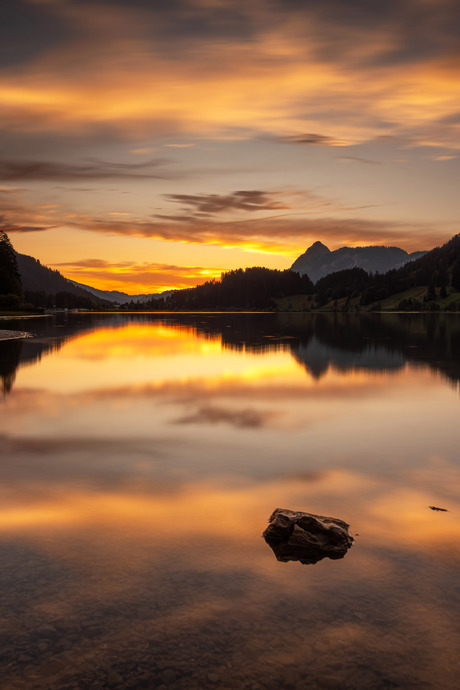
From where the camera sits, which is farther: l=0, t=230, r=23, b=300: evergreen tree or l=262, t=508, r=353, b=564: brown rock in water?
l=0, t=230, r=23, b=300: evergreen tree

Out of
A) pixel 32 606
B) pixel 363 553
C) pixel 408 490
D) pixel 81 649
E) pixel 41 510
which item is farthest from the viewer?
pixel 408 490

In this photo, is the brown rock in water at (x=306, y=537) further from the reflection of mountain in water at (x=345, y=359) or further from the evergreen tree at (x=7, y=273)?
the evergreen tree at (x=7, y=273)

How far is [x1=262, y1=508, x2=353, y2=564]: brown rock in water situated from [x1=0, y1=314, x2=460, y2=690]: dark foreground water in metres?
0.29

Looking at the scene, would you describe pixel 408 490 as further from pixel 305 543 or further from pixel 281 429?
pixel 281 429

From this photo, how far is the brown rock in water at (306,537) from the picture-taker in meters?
11.3

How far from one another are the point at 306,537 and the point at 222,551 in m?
1.80

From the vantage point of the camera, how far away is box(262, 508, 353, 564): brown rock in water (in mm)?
11289

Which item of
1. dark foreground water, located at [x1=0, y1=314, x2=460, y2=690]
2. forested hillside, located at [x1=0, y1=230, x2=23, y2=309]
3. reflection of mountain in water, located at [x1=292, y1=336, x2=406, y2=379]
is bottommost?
dark foreground water, located at [x1=0, y1=314, x2=460, y2=690]

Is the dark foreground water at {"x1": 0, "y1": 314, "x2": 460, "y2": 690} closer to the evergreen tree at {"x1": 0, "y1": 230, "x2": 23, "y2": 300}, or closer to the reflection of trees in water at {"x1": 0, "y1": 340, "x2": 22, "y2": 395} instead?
the reflection of trees in water at {"x1": 0, "y1": 340, "x2": 22, "y2": 395}

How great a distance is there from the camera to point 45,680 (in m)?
7.47

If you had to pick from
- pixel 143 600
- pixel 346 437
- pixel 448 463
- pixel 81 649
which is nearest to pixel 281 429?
pixel 346 437

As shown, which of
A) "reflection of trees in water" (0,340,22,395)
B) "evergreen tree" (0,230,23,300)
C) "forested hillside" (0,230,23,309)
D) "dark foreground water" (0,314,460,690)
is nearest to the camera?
"dark foreground water" (0,314,460,690)

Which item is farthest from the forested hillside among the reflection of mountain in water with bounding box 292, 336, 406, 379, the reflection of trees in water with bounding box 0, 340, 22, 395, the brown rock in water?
the brown rock in water

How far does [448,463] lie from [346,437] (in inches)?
177
